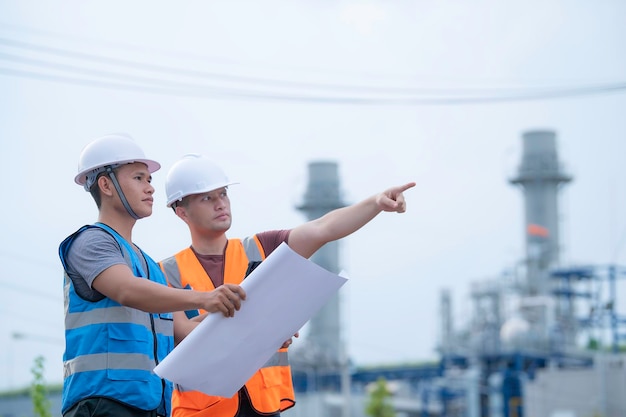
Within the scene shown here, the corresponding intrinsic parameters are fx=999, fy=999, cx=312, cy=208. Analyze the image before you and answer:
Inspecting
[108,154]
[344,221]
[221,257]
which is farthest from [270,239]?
[108,154]

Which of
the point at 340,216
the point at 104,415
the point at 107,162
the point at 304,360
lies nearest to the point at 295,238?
the point at 340,216

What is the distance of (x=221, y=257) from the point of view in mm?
4344

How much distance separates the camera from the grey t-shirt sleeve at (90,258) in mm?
3328

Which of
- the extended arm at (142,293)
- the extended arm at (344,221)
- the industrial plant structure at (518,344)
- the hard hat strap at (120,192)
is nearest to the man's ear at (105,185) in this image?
the hard hat strap at (120,192)

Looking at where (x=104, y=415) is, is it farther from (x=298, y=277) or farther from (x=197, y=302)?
(x=298, y=277)

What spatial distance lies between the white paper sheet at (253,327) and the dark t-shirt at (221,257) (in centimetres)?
63

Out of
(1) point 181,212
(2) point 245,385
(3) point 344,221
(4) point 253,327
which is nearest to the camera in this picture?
(4) point 253,327

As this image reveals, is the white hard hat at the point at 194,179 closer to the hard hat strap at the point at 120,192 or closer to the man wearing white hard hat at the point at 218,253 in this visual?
the man wearing white hard hat at the point at 218,253

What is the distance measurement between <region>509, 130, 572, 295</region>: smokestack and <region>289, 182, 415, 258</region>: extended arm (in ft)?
126

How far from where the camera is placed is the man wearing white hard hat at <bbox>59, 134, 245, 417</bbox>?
3281 mm

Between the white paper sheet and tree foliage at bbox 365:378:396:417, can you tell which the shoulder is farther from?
tree foliage at bbox 365:378:396:417

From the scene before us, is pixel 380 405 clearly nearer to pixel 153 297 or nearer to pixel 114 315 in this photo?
pixel 114 315

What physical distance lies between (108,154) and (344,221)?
95 centimetres

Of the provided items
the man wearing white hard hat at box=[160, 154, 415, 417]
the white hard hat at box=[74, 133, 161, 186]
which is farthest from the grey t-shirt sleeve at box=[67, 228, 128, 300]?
the man wearing white hard hat at box=[160, 154, 415, 417]
